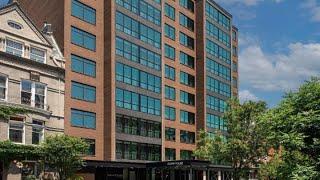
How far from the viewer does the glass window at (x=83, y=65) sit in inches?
2395

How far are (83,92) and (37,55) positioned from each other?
855cm

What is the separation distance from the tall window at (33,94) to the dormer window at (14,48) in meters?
2.75

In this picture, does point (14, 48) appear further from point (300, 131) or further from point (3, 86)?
point (300, 131)

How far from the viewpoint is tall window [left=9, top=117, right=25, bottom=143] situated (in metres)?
50.5

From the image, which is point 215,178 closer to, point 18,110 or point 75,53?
point 75,53

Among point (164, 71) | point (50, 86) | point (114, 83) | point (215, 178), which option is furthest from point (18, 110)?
point (215, 178)

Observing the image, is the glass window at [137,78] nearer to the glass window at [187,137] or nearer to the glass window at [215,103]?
the glass window at [187,137]

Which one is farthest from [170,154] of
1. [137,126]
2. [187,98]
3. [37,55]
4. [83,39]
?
[37,55]

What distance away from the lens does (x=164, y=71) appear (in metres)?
78.5

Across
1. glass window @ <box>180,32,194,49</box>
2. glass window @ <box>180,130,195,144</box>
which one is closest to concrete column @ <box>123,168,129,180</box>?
glass window @ <box>180,130,195,144</box>

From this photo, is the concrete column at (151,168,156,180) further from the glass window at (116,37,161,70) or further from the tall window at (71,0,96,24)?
the tall window at (71,0,96,24)

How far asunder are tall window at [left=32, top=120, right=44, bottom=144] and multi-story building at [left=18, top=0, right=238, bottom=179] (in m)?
4.86

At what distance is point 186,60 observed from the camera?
87.5 meters

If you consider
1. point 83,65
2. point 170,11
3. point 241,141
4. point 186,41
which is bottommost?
point 241,141
